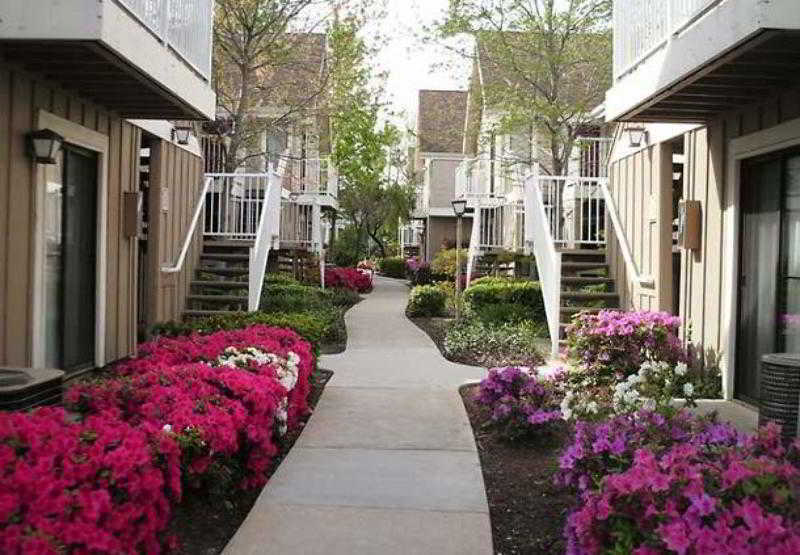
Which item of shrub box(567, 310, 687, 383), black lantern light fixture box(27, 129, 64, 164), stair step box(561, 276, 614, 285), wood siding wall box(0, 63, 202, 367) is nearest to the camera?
wood siding wall box(0, 63, 202, 367)

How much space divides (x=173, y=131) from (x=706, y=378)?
725 cm

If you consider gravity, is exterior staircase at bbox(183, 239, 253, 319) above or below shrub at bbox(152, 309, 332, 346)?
above

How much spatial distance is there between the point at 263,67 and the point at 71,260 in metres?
8.10

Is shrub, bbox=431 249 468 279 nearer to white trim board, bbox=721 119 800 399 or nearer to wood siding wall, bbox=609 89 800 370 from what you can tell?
wood siding wall, bbox=609 89 800 370

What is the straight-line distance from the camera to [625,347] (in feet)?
26.9

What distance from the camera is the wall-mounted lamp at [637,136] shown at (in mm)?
10317

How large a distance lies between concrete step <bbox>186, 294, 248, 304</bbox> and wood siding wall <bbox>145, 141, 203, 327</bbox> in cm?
17

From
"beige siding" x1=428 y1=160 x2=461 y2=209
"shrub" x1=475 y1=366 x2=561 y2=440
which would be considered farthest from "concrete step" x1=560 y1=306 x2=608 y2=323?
"beige siding" x1=428 y1=160 x2=461 y2=209

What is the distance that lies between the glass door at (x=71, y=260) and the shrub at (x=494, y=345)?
14.4 ft

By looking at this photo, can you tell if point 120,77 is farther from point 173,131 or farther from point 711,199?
point 711,199

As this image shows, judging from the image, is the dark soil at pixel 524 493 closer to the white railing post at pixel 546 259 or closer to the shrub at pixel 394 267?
the white railing post at pixel 546 259

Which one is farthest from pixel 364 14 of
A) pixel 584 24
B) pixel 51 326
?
pixel 51 326

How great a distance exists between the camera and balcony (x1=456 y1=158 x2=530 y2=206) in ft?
59.3

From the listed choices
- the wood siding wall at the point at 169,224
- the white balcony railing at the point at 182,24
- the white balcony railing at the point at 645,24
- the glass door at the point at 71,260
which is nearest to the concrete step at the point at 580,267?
the white balcony railing at the point at 645,24
